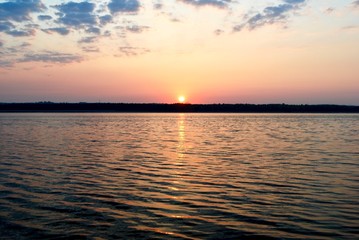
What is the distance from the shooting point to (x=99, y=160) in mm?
30062

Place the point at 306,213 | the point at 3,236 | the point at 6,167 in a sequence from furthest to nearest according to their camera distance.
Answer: the point at 6,167
the point at 306,213
the point at 3,236

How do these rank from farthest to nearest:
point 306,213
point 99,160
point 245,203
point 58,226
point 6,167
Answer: point 99,160 < point 6,167 < point 245,203 < point 306,213 < point 58,226

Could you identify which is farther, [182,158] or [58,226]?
[182,158]

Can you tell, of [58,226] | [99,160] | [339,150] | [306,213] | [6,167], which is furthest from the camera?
[339,150]

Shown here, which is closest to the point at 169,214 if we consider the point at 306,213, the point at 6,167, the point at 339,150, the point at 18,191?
the point at 306,213

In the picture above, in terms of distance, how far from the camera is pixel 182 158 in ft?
102

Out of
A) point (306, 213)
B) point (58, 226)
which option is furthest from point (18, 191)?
point (306, 213)

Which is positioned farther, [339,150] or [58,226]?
[339,150]

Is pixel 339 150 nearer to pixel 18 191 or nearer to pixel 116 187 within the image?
pixel 116 187

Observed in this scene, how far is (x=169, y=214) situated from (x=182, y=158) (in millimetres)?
16206

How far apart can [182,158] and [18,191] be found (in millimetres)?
14333

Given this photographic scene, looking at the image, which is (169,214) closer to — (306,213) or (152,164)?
(306,213)

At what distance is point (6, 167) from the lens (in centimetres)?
2648

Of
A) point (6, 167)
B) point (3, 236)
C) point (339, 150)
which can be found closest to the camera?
point (3, 236)
